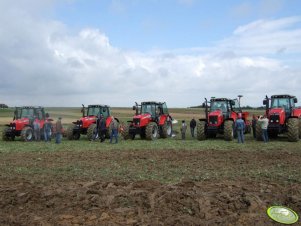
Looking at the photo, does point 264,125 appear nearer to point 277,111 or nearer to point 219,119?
point 277,111

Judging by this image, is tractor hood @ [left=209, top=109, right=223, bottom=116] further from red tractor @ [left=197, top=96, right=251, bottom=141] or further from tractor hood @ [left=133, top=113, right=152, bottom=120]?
tractor hood @ [left=133, top=113, right=152, bottom=120]

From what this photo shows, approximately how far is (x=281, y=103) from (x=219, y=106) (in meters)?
3.34

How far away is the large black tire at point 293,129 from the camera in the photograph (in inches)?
805

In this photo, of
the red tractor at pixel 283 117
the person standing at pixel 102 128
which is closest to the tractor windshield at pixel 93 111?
the person standing at pixel 102 128

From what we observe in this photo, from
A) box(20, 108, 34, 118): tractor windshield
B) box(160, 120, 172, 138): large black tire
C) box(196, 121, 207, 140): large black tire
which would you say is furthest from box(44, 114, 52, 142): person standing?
box(196, 121, 207, 140): large black tire

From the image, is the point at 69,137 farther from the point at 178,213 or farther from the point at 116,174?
the point at 178,213

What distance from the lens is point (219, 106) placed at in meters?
23.3

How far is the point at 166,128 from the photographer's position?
2522cm

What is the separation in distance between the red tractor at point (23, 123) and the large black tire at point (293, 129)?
1414 cm

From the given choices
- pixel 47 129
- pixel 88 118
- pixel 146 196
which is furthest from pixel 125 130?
pixel 146 196

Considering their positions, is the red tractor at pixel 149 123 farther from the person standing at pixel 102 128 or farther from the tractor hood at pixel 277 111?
the tractor hood at pixel 277 111

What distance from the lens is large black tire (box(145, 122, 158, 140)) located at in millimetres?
23234

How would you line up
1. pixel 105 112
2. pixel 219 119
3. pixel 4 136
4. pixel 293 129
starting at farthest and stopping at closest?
1. pixel 105 112
2. pixel 4 136
3. pixel 219 119
4. pixel 293 129

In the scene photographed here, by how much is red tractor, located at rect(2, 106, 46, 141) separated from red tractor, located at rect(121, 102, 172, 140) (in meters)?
5.40
